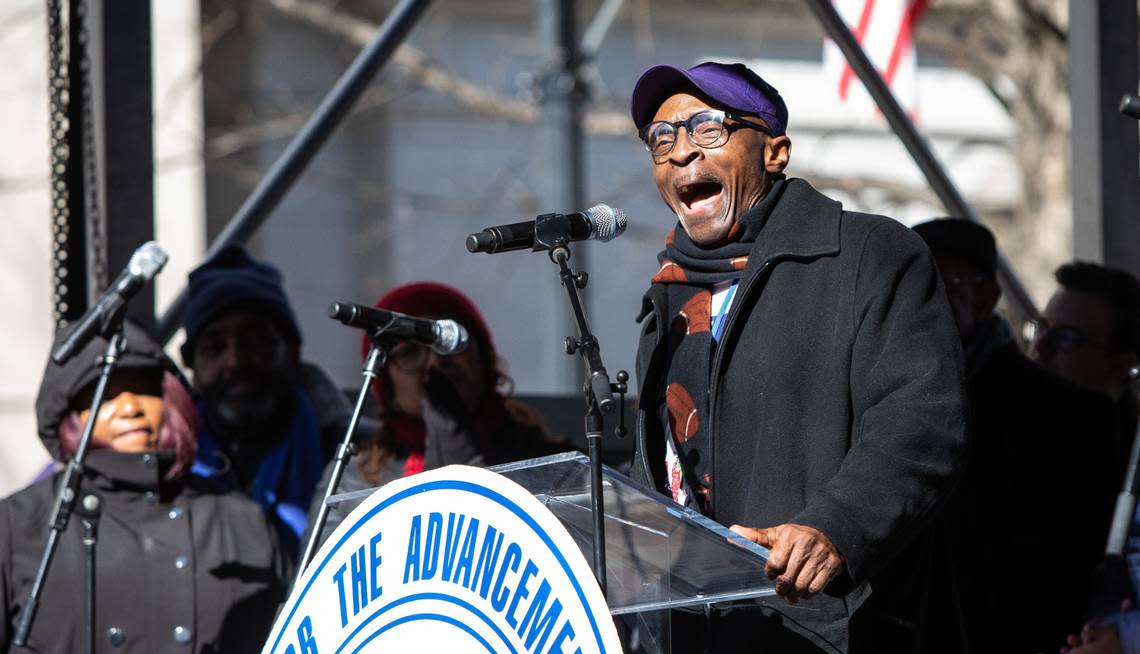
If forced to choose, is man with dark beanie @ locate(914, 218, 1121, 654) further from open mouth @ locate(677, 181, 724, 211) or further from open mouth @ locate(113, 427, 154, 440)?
open mouth @ locate(113, 427, 154, 440)

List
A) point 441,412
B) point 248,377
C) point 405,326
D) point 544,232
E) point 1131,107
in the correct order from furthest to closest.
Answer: point 248,377 → point 441,412 → point 405,326 → point 1131,107 → point 544,232

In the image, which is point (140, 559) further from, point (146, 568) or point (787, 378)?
point (787, 378)

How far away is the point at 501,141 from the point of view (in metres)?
15.9

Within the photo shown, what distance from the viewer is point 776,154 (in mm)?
3426

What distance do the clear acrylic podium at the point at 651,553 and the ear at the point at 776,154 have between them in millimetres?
891

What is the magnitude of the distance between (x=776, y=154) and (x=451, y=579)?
1.16 meters

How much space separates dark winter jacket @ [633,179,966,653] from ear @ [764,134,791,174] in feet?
0.22

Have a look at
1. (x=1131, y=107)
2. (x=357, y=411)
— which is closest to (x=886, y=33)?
(x=1131, y=107)

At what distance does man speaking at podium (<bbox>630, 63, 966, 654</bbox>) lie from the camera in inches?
114

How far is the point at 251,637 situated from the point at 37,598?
641 mm

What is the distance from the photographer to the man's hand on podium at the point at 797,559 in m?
2.71

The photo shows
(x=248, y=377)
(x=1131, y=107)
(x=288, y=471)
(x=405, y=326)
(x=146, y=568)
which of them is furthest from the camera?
(x=248, y=377)

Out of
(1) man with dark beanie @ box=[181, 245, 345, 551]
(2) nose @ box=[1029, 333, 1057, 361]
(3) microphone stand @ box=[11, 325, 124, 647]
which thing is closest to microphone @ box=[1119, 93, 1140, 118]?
(2) nose @ box=[1029, 333, 1057, 361]

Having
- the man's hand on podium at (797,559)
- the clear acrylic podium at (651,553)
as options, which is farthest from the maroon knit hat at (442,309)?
the man's hand on podium at (797,559)
